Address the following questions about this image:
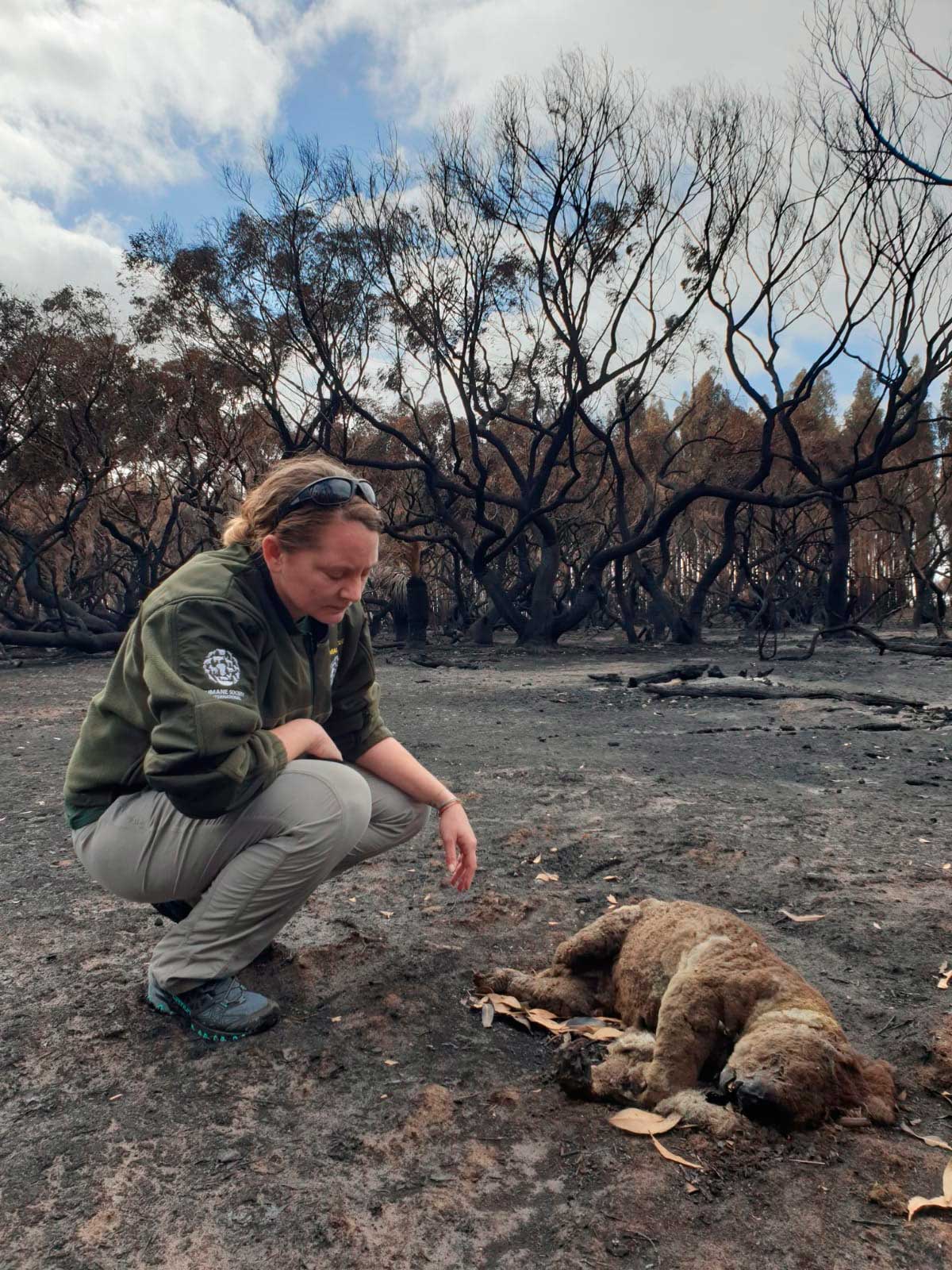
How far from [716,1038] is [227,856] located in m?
1.32

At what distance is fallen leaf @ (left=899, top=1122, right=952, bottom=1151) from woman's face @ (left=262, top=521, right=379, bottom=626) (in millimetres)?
1785

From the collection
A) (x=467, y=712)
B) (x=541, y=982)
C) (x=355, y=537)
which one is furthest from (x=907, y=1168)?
(x=467, y=712)

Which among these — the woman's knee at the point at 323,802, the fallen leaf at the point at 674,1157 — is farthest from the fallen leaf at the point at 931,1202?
the woman's knee at the point at 323,802

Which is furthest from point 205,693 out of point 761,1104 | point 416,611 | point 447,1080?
point 416,611

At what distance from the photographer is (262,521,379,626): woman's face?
2379 millimetres

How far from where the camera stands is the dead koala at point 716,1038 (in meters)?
1.92

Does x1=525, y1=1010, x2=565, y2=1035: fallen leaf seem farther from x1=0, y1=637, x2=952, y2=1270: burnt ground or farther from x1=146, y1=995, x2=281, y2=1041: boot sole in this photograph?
x1=146, y1=995, x2=281, y2=1041: boot sole

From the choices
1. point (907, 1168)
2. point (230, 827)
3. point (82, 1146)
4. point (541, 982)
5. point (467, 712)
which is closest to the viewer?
point (907, 1168)

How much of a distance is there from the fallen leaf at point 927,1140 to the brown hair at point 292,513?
1898 millimetres

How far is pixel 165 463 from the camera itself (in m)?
24.3

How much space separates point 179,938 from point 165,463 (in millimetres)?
23714

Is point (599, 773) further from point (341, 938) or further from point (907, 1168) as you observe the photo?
point (907, 1168)

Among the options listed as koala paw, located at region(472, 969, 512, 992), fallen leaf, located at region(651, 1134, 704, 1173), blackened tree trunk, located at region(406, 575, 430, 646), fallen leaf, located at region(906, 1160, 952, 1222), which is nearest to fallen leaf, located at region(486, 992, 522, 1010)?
koala paw, located at region(472, 969, 512, 992)

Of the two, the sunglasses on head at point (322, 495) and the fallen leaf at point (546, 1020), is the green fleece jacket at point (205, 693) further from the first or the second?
the fallen leaf at point (546, 1020)
